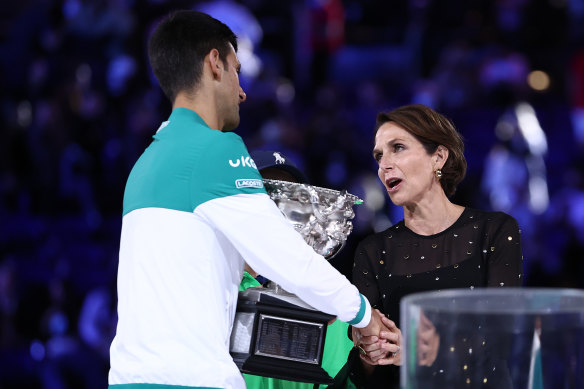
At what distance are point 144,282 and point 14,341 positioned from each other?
4.94m

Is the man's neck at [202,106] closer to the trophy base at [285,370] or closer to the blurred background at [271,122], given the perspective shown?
the trophy base at [285,370]

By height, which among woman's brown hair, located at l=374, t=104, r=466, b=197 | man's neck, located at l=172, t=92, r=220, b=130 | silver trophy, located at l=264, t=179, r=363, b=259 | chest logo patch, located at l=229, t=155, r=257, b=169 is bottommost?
silver trophy, located at l=264, t=179, r=363, b=259

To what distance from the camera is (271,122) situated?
798 cm

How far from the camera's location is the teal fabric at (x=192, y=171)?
1.79 metres

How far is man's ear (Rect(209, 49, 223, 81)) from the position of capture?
2.01 metres

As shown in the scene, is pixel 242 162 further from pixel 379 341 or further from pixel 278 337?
pixel 379 341

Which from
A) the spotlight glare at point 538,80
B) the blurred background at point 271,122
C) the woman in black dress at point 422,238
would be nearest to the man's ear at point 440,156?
the woman in black dress at point 422,238

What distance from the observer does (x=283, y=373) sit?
6.12ft

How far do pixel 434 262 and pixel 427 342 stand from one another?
3.78 feet

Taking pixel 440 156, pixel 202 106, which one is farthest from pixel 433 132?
pixel 202 106

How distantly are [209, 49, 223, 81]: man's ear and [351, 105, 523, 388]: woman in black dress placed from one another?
25.2 inches

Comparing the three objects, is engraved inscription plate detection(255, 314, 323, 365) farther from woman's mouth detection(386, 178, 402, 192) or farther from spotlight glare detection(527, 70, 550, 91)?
spotlight glare detection(527, 70, 550, 91)

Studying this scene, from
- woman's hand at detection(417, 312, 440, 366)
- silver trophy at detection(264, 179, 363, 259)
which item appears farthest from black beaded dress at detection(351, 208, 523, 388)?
woman's hand at detection(417, 312, 440, 366)

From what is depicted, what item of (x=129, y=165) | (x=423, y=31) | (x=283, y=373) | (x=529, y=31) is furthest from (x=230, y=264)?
(x=423, y=31)
